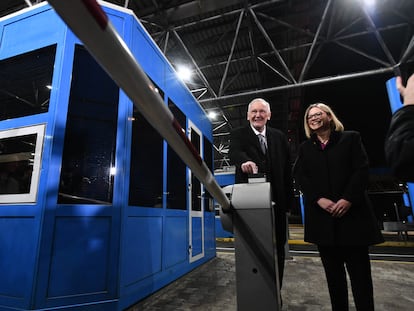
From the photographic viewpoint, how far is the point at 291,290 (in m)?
2.27

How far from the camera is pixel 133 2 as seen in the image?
4.46 m

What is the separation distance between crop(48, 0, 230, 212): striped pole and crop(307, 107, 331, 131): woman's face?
1165mm

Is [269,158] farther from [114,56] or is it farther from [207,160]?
[207,160]

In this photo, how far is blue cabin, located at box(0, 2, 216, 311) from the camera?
164 centimetres

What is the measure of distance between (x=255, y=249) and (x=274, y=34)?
532 centimetres

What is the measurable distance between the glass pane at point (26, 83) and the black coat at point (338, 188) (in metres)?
2.02

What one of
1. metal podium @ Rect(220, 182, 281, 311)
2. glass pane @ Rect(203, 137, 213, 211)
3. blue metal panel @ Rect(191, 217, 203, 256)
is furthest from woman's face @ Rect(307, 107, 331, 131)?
glass pane @ Rect(203, 137, 213, 211)

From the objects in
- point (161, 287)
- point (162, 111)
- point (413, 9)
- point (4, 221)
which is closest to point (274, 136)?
point (162, 111)

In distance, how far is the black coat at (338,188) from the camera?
1293 mm

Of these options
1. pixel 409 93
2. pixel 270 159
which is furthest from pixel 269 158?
pixel 409 93

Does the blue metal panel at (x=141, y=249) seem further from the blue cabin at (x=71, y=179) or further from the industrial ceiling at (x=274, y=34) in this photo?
the industrial ceiling at (x=274, y=34)

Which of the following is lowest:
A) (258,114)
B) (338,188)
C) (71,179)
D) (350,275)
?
(350,275)

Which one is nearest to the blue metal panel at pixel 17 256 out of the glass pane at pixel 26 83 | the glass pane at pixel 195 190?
the glass pane at pixel 26 83

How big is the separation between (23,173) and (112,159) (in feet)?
2.14
